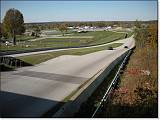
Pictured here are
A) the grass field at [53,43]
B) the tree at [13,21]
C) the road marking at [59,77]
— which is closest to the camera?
the road marking at [59,77]

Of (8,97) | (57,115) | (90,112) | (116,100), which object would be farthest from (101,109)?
(8,97)

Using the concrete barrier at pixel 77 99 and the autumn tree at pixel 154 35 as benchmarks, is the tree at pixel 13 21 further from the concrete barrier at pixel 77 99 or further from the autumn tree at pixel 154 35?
the autumn tree at pixel 154 35

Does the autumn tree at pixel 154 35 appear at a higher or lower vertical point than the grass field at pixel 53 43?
higher

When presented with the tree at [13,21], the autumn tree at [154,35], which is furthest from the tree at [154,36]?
the tree at [13,21]

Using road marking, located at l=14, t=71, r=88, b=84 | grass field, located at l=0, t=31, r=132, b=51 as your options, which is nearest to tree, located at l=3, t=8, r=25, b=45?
road marking, located at l=14, t=71, r=88, b=84

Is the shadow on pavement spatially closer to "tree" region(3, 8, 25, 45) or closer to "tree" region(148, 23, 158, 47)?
"tree" region(3, 8, 25, 45)

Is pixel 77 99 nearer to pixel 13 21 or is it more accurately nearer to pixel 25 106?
pixel 25 106

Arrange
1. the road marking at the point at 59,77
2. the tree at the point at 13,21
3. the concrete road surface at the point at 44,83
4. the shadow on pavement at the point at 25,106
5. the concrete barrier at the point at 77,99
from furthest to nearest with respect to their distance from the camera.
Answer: the tree at the point at 13,21 < the road marking at the point at 59,77 < the concrete road surface at the point at 44,83 < the shadow on pavement at the point at 25,106 < the concrete barrier at the point at 77,99

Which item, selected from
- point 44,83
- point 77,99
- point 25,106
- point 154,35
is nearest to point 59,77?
point 44,83

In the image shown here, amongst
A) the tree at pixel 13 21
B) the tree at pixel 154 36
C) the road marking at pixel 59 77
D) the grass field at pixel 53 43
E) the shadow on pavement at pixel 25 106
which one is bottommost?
the grass field at pixel 53 43

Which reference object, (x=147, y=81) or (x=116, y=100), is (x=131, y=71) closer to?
(x=147, y=81)

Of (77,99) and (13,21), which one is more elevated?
(13,21)

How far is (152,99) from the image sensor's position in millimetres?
13633

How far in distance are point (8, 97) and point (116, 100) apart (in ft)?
15.9
